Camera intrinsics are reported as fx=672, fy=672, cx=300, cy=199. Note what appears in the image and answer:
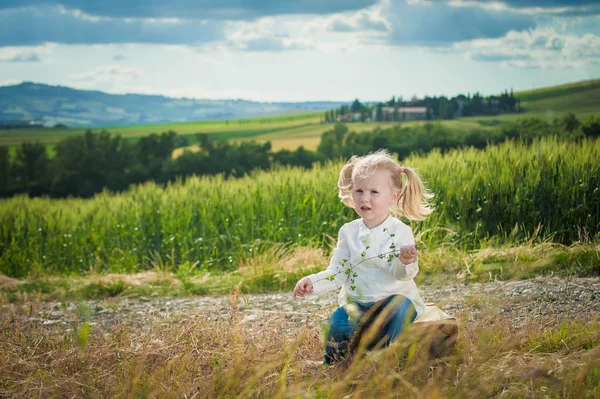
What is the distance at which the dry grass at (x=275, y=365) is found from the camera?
328 cm

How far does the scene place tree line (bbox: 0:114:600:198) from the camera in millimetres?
15305

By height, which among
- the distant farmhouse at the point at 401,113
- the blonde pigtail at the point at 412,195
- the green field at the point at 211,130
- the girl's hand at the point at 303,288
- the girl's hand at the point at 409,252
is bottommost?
the girl's hand at the point at 303,288

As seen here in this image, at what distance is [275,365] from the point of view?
10.3ft

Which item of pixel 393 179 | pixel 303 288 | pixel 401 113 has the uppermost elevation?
pixel 401 113

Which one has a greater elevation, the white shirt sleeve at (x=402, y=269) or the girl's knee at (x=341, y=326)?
the white shirt sleeve at (x=402, y=269)

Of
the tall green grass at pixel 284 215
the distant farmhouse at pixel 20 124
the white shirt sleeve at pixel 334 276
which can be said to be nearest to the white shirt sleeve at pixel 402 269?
the white shirt sleeve at pixel 334 276

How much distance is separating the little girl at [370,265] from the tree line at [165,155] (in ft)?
36.7

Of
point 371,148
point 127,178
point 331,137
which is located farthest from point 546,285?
point 127,178

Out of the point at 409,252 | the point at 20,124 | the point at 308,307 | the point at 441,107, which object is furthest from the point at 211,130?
the point at 409,252

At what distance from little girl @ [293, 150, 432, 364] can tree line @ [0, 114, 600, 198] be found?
11.2 meters

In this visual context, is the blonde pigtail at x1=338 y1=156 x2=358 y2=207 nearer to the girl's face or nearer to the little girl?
the little girl

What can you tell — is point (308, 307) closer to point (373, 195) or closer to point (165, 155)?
point (373, 195)

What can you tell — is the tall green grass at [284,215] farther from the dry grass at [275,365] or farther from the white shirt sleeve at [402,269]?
the white shirt sleeve at [402,269]

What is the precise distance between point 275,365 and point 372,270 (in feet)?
3.11
